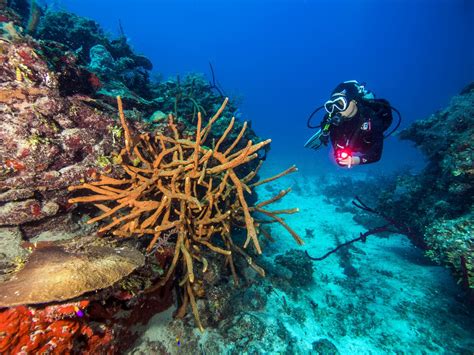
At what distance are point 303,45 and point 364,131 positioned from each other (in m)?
155

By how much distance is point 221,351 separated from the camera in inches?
120

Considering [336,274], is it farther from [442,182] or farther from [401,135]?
[401,135]

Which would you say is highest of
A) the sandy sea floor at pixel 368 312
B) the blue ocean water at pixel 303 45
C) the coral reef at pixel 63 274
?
the blue ocean water at pixel 303 45

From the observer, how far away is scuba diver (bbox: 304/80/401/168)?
4.14m

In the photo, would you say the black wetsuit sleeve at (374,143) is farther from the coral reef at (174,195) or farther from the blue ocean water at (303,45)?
the blue ocean water at (303,45)

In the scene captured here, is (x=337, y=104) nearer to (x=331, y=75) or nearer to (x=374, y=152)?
(x=374, y=152)

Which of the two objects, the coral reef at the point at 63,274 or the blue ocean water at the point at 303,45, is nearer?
the coral reef at the point at 63,274

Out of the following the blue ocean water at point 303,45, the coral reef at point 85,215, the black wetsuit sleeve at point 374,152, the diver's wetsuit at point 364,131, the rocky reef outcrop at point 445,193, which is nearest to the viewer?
the coral reef at point 85,215

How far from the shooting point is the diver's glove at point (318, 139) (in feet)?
15.0

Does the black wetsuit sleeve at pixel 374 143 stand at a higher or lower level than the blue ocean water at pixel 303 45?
lower

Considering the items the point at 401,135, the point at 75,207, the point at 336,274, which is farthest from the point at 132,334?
the point at 401,135

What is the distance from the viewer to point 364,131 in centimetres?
430

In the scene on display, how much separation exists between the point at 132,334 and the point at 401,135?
10715mm

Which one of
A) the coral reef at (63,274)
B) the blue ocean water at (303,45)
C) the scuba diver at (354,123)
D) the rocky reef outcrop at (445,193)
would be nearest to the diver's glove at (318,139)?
the scuba diver at (354,123)
